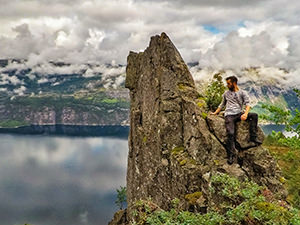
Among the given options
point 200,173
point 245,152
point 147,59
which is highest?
point 147,59

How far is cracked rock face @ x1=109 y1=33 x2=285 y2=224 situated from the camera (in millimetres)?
22984

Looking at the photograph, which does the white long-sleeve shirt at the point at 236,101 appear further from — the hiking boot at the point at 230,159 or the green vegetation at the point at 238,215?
the green vegetation at the point at 238,215

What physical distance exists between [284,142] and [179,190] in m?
9.92

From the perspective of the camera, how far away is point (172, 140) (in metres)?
31.1

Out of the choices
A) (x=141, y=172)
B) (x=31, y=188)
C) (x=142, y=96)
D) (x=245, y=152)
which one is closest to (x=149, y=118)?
(x=142, y=96)

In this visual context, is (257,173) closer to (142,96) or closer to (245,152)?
(245,152)

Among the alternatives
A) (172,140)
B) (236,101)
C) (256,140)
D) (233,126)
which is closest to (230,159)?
(233,126)

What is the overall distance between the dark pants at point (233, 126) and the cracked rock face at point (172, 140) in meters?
0.61

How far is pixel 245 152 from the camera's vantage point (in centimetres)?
2309

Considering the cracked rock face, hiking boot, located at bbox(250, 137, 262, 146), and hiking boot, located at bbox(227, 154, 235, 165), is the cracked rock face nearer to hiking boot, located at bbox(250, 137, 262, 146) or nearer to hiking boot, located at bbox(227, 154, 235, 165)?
hiking boot, located at bbox(227, 154, 235, 165)

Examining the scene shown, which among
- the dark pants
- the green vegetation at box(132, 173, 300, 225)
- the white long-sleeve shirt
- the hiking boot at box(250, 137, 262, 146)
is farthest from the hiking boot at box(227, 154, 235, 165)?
the green vegetation at box(132, 173, 300, 225)

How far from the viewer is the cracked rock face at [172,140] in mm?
22984

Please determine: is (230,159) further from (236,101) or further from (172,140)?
(172,140)

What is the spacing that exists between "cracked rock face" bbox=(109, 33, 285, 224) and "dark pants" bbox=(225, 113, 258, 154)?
2.02 feet
